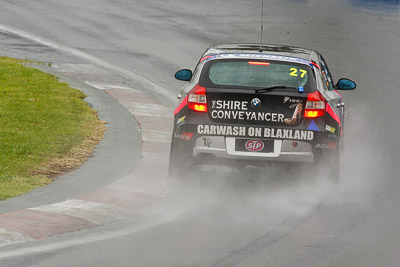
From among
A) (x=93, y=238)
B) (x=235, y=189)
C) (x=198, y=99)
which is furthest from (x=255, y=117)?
(x=93, y=238)

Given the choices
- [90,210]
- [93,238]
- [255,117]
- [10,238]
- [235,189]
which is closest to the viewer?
[10,238]

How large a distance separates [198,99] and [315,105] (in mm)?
1334

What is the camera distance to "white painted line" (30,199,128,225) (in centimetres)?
1022

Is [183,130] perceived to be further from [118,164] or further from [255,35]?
[255,35]

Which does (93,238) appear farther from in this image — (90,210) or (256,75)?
(256,75)

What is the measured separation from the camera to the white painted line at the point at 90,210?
10.2 m

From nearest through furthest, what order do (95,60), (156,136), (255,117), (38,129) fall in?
(255,117), (38,129), (156,136), (95,60)

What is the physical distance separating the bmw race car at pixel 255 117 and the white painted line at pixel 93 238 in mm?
982

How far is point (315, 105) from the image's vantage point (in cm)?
1133

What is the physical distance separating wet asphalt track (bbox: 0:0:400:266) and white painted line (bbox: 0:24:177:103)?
0.42ft

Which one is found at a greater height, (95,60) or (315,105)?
(315,105)

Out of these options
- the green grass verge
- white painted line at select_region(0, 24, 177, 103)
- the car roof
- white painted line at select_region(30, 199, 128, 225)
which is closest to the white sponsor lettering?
the car roof

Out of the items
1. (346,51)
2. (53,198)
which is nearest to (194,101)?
(53,198)

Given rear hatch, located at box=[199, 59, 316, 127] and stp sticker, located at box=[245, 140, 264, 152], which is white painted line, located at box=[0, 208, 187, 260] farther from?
rear hatch, located at box=[199, 59, 316, 127]
